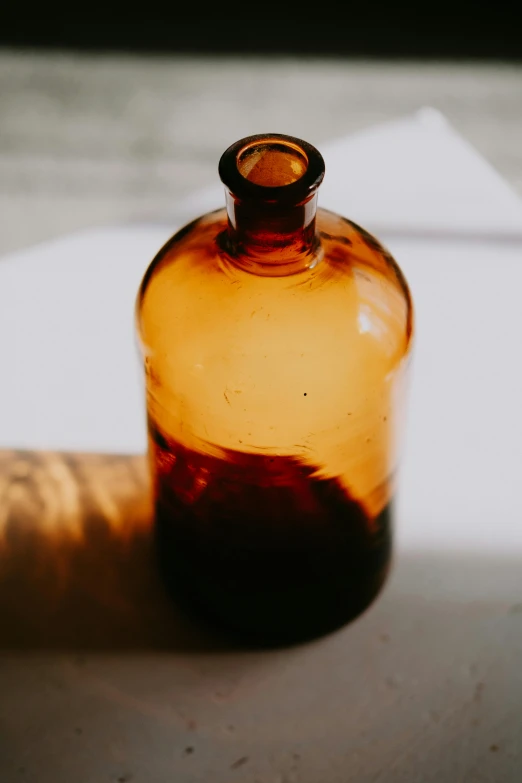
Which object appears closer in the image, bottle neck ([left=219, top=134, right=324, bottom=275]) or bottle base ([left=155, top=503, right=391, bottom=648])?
bottle neck ([left=219, top=134, right=324, bottom=275])

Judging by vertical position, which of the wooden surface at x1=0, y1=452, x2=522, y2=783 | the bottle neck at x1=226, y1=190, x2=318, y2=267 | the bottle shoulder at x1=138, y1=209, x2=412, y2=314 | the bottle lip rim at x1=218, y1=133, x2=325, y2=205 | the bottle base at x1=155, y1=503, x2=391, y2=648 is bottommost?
the wooden surface at x1=0, y1=452, x2=522, y2=783

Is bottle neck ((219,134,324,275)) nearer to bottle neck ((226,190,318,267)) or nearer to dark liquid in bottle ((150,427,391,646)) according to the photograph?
bottle neck ((226,190,318,267))

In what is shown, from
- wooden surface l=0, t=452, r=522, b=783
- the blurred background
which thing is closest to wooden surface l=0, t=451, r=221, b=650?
wooden surface l=0, t=452, r=522, b=783

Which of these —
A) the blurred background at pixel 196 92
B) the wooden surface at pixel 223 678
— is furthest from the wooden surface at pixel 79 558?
the blurred background at pixel 196 92

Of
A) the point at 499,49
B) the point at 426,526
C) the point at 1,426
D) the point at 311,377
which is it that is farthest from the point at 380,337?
the point at 499,49

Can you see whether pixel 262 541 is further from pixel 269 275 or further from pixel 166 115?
pixel 166 115

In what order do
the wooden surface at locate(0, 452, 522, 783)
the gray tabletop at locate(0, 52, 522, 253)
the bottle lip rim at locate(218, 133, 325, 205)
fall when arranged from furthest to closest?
the gray tabletop at locate(0, 52, 522, 253)
the wooden surface at locate(0, 452, 522, 783)
the bottle lip rim at locate(218, 133, 325, 205)
